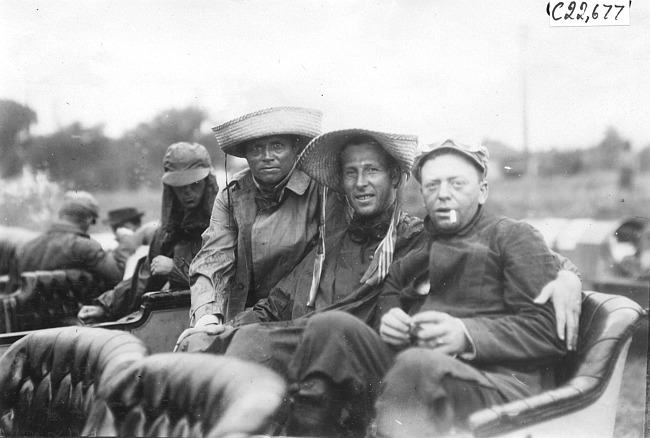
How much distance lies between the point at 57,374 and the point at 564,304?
293cm

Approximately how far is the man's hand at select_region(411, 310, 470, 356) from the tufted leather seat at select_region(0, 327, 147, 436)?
1.60 metres

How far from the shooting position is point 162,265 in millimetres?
4902

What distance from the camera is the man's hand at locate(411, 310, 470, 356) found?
3.68 metres

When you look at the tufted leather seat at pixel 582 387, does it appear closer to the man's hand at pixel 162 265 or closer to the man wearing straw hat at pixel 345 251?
the man wearing straw hat at pixel 345 251

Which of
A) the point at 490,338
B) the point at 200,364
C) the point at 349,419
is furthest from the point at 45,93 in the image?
the point at 490,338

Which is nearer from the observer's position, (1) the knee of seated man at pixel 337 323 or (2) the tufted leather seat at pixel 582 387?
(2) the tufted leather seat at pixel 582 387

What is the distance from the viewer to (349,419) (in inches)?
151

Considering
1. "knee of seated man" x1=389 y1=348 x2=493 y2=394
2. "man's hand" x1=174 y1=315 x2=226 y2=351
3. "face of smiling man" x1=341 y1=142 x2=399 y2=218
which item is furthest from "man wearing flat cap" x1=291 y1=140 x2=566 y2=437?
"man's hand" x1=174 y1=315 x2=226 y2=351

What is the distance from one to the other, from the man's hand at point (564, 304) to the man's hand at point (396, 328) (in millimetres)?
650

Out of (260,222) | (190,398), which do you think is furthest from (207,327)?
(260,222)

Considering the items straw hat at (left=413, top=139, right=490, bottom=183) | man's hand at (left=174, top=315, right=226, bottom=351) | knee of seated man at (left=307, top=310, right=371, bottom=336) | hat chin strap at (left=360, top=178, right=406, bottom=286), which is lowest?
man's hand at (left=174, top=315, right=226, bottom=351)

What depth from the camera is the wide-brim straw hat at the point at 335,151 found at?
388 centimetres

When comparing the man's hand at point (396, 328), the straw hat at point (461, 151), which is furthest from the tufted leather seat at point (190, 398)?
the straw hat at point (461, 151)

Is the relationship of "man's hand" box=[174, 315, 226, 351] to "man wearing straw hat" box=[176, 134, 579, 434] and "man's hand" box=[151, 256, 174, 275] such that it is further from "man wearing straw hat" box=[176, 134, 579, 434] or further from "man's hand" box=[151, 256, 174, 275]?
"man's hand" box=[151, 256, 174, 275]
